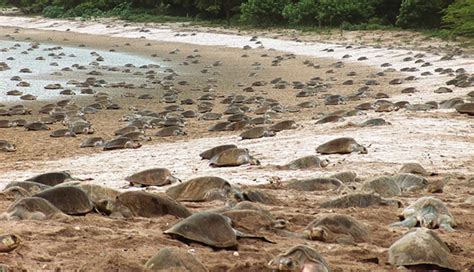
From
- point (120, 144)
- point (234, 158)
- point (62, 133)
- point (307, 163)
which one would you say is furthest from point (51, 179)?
point (62, 133)

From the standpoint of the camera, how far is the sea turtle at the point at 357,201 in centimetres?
636

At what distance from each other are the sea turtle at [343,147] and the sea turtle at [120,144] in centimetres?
348

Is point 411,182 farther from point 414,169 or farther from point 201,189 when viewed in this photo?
point 201,189

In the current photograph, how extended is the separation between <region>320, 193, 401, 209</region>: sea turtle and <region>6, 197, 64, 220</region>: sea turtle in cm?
249

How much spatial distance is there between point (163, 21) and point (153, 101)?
35.7 metres

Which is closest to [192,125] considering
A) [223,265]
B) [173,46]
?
[223,265]

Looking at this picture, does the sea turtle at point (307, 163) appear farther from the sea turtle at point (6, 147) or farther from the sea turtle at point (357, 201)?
the sea turtle at point (6, 147)

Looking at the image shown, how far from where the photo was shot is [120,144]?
11.6 metres

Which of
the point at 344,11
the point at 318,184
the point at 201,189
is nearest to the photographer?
the point at 201,189

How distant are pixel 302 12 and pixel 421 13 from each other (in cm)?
827

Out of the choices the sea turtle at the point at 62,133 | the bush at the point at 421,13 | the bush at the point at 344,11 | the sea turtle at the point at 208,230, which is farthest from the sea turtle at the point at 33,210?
the bush at the point at 344,11

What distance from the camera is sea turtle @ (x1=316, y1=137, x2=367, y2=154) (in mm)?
9523

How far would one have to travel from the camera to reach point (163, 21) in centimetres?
5278

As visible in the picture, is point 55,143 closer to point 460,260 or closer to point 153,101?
point 153,101
